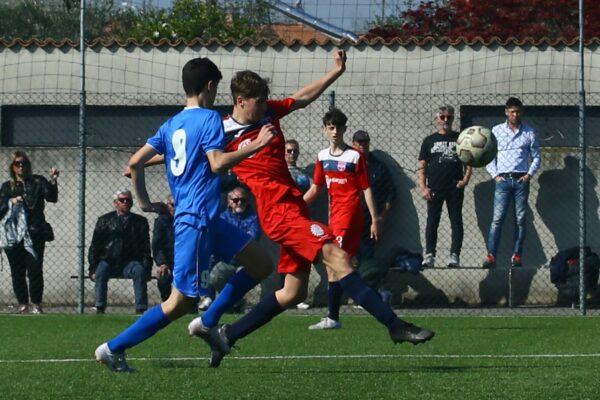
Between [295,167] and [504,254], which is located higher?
[295,167]

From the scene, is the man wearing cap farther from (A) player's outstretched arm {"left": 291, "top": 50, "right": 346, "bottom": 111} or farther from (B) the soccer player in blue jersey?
(B) the soccer player in blue jersey

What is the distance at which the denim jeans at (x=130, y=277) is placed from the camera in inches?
607

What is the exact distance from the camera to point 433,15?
89.7ft

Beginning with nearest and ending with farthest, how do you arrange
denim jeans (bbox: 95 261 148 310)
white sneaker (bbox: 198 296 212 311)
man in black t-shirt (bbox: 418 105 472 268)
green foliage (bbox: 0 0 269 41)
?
white sneaker (bbox: 198 296 212 311)
denim jeans (bbox: 95 261 148 310)
man in black t-shirt (bbox: 418 105 472 268)
green foliage (bbox: 0 0 269 41)

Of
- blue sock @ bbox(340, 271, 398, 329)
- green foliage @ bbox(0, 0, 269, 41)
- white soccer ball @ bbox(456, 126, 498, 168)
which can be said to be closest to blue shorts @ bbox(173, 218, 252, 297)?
blue sock @ bbox(340, 271, 398, 329)

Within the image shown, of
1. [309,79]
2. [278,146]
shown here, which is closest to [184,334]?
[278,146]

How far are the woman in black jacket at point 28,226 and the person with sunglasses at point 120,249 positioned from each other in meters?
0.59

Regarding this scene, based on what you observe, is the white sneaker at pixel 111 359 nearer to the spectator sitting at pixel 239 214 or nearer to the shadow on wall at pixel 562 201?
the spectator sitting at pixel 239 214

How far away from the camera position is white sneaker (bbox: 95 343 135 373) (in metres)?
8.36

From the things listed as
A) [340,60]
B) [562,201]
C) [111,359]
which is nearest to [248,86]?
[340,60]

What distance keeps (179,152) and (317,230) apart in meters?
1.14

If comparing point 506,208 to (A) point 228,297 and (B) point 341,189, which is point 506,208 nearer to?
(B) point 341,189

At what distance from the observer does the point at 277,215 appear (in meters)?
9.08

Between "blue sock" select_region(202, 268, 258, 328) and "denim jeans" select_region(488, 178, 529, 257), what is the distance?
24.1 feet
